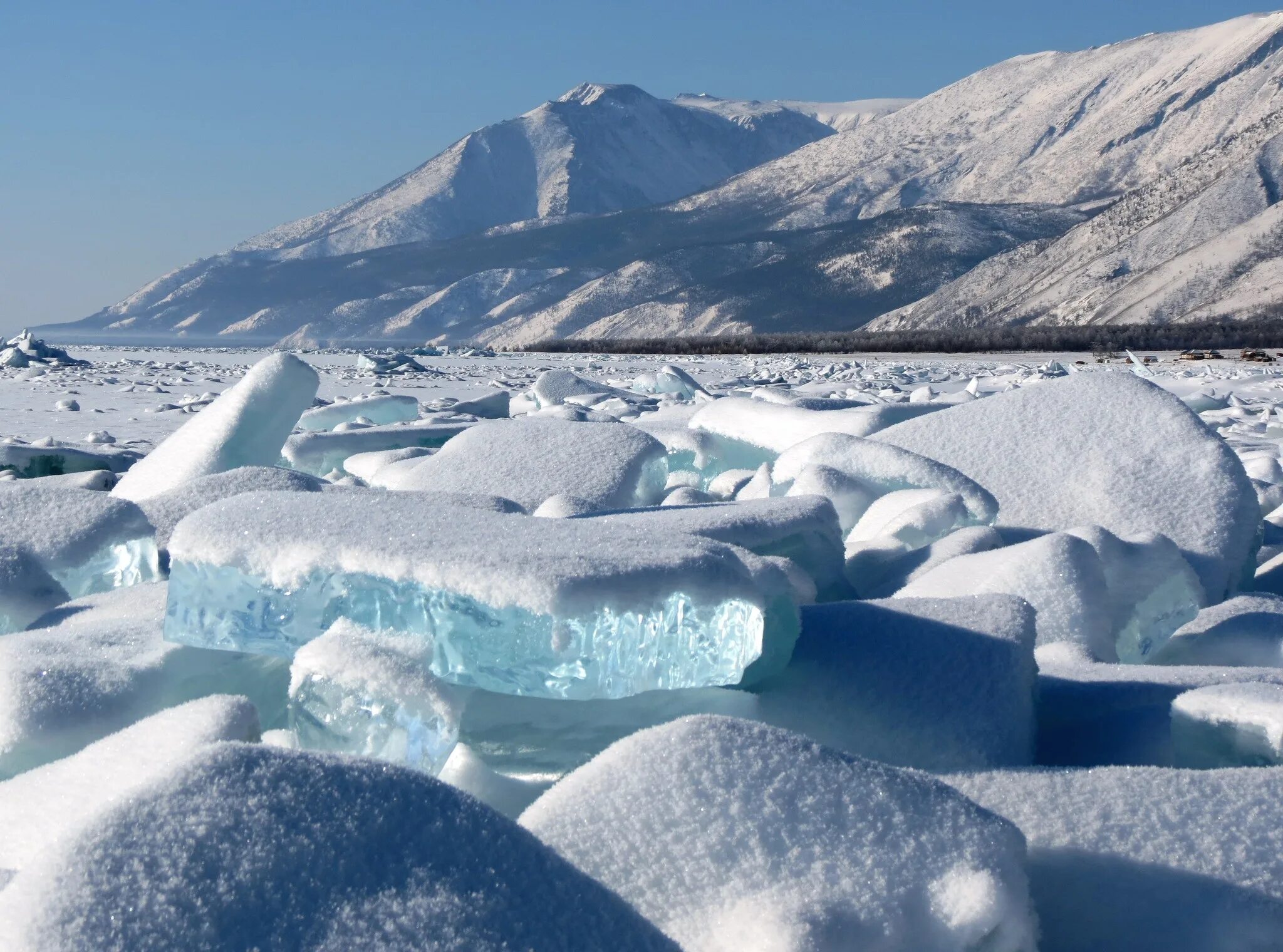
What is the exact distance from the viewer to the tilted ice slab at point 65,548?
2.18m

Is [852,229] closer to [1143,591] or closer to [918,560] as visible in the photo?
[918,560]

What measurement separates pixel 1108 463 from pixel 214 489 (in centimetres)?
204

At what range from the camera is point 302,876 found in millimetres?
900

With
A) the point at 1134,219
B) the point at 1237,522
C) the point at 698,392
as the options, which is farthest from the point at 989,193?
the point at 1237,522

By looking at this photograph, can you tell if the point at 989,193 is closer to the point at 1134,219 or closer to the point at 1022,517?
the point at 1134,219

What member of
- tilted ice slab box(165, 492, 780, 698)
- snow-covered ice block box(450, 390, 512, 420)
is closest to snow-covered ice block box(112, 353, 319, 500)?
tilted ice slab box(165, 492, 780, 698)

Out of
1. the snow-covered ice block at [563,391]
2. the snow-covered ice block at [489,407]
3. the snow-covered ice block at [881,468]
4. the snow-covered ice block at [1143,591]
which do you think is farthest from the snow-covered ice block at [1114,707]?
the snow-covered ice block at [563,391]

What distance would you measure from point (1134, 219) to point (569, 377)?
44.6m

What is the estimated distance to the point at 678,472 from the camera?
4125 millimetres

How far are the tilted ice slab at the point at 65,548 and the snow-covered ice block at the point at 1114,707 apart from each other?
1.67 m

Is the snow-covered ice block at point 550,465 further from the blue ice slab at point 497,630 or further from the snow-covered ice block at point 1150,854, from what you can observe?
the snow-covered ice block at point 1150,854

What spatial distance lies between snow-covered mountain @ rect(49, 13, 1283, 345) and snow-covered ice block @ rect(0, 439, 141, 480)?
36101mm

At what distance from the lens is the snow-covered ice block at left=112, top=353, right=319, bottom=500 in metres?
3.29

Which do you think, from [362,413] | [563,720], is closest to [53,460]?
[362,413]
